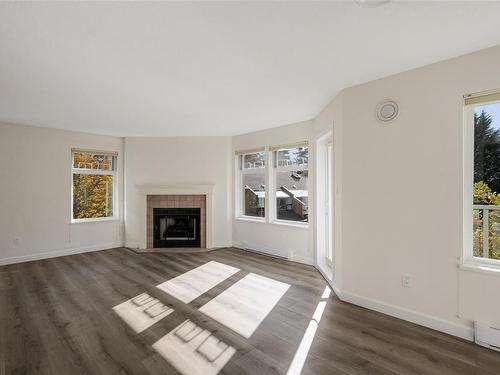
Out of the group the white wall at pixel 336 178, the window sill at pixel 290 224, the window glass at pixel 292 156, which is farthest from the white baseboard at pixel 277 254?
the window glass at pixel 292 156

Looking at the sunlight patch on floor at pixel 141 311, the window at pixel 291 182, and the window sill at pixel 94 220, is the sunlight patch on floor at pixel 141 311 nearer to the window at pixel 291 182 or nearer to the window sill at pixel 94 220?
the window at pixel 291 182

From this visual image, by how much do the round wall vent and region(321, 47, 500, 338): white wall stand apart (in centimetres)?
5

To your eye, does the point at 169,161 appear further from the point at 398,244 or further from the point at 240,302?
the point at 398,244

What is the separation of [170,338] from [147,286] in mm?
1274

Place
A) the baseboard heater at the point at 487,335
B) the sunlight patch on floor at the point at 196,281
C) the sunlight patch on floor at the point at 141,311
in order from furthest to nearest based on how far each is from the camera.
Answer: the sunlight patch on floor at the point at 196,281
the sunlight patch on floor at the point at 141,311
the baseboard heater at the point at 487,335

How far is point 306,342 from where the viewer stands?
2.03 m

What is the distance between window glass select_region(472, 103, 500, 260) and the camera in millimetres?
2098

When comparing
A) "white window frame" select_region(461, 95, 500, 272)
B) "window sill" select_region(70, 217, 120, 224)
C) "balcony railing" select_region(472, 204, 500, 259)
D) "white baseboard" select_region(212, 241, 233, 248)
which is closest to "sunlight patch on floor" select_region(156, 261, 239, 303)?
"white baseboard" select_region(212, 241, 233, 248)

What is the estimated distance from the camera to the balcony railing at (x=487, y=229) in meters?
2.11

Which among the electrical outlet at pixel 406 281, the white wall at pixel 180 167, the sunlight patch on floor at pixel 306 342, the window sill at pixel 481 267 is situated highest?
the white wall at pixel 180 167

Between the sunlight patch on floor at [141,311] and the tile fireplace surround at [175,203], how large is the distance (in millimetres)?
2396

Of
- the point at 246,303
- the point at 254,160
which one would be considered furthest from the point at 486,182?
the point at 254,160

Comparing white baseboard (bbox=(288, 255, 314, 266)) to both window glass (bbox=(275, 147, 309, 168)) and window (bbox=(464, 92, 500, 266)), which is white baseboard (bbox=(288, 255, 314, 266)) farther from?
window (bbox=(464, 92, 500, 266))

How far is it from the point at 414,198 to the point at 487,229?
1.95 feet
